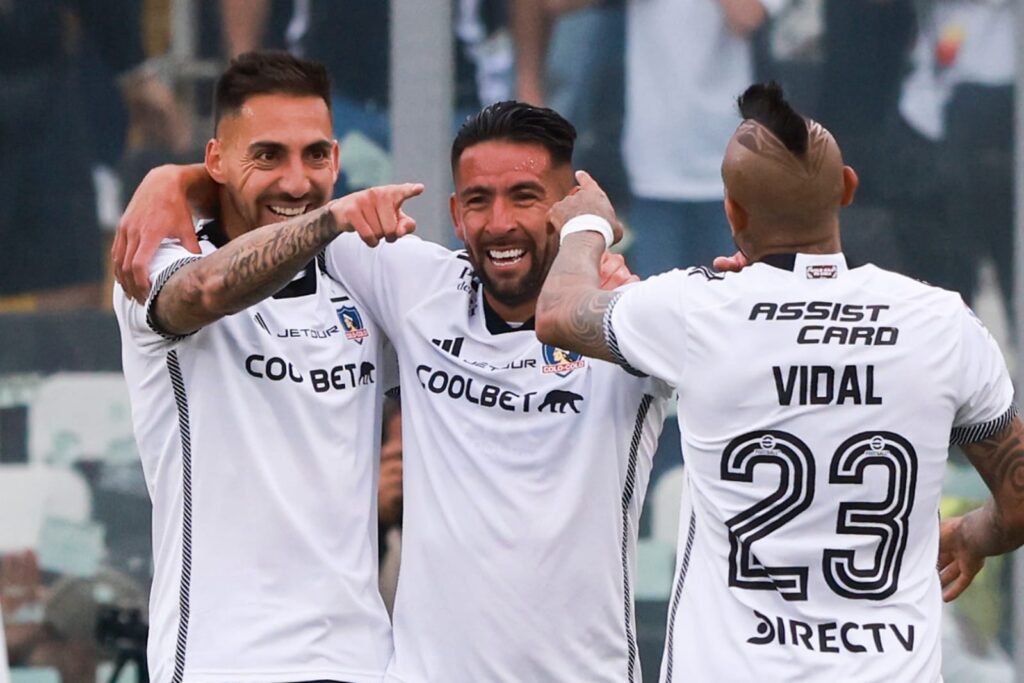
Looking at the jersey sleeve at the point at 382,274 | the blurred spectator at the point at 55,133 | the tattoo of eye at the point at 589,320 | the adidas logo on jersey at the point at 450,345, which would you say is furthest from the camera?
the blurred spectator at the point at 55,133

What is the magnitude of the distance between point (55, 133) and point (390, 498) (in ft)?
11.4

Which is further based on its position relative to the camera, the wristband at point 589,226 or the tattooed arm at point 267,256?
the wristband at point 589,226

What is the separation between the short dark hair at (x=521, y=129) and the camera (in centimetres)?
441

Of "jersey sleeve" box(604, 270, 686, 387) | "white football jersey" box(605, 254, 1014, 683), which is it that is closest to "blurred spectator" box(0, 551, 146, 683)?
"jersey sleeve" box(604, 270, 686, 387)

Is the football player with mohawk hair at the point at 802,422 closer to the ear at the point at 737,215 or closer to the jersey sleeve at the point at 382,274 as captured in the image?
the ear at the point at 737,215

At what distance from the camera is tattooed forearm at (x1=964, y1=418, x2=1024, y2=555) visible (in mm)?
3984

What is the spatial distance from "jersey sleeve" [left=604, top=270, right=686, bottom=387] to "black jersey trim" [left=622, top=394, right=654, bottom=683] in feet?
1.48

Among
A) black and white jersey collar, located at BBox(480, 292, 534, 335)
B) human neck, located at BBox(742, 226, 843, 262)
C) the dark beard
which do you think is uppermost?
human neck, located at BBox(742, 226, 843, 262)

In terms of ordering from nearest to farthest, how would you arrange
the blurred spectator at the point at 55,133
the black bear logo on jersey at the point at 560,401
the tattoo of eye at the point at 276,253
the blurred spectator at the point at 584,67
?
the tattoo of eye at the point at 276,253 < the black bear logo on jersey at the point at 560,401 < the blurred spectator at the point at 584,67 < the blurred spectator at the point at 55,133

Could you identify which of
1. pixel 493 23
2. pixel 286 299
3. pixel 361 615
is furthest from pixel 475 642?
pixel 493 23

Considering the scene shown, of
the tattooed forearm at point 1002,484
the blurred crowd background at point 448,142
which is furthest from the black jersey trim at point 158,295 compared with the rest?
the blurred crowd background at point 448,142

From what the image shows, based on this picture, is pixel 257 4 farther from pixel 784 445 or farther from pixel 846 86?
pixel 784 445

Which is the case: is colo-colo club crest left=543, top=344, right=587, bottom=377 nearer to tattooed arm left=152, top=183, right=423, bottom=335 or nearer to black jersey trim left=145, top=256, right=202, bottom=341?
tattooed arm left=152, top=183, right=423, bottom=335

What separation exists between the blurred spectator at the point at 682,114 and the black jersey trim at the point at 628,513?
3.08 metres
